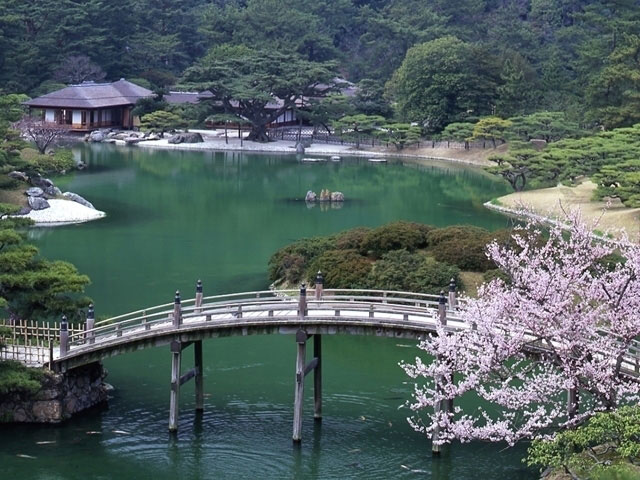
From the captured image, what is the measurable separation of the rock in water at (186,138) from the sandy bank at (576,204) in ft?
96.5

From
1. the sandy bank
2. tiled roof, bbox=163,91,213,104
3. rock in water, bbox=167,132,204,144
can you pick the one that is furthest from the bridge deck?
tiled roof, bbox=163,91,213,104

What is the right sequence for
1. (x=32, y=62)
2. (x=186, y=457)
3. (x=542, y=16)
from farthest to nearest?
(x=542, y=16) < (x=32, y=62) < (x=186, y=457)

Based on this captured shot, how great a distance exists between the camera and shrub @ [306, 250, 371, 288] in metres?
34.4

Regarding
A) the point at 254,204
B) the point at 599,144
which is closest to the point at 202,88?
the point at 254,204

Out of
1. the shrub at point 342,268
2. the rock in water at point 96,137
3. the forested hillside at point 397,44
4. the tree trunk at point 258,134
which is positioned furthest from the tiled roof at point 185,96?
the shrub at point 342,268

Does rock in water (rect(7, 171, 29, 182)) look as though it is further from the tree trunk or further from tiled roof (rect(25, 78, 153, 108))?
the tree trunk

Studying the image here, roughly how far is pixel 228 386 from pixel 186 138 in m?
55.6

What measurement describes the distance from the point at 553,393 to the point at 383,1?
321 feet

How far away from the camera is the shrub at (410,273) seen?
3347 cm

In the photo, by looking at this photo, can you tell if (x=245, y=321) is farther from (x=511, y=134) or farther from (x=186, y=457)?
(x=511, y=134)

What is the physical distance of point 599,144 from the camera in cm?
5922

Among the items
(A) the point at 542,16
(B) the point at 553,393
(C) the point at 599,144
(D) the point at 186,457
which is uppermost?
(A) the point at 542,16

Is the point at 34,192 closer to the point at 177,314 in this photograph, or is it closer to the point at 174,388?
the point at 177,314

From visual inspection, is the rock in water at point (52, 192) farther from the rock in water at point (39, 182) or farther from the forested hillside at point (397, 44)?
the forested hillside at point (397, 44)
